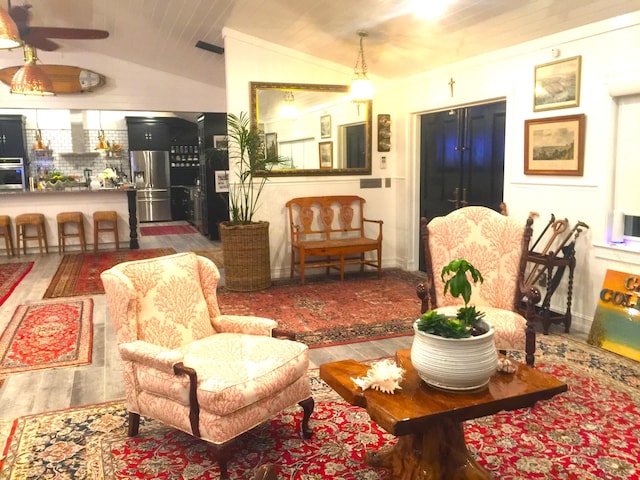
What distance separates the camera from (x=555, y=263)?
404 cm

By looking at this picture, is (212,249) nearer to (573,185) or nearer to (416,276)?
(416,276)

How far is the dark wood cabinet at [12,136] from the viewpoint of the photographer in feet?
31.6

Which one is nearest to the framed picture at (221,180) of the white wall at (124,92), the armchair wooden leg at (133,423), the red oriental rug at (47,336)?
the white wall at (124,92)

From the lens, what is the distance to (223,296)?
214 inches

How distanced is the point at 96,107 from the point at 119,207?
1.81 metres

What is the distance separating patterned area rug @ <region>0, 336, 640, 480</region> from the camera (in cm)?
235

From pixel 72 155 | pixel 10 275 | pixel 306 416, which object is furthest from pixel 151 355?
pixel 72 155

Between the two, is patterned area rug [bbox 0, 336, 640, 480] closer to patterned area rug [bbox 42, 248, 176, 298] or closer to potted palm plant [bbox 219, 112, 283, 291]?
potted palm plant [bbox 219, 112, 283, 291]

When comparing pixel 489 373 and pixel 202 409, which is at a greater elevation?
pixel 489 373

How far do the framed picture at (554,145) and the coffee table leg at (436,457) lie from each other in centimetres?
282

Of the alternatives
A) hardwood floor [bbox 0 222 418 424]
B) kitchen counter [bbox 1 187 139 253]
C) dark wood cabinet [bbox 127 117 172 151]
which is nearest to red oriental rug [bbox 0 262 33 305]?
hardwood floor [bbox 0 222 418 424]

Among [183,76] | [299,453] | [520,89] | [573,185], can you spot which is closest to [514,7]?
[520,89]

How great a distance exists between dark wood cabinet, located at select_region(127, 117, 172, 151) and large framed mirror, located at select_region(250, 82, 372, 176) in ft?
21.2

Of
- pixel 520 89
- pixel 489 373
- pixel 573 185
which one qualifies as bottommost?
pixel 489 373
